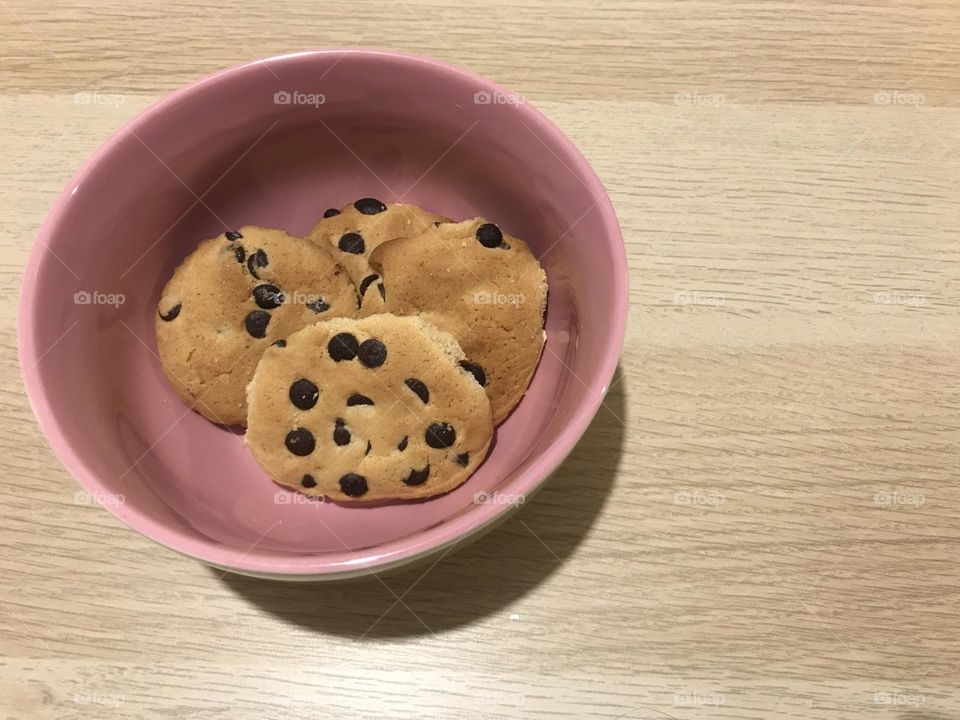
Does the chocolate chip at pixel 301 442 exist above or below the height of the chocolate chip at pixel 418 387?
below

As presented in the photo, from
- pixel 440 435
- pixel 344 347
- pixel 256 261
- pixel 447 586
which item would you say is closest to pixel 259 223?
pixel 256 261

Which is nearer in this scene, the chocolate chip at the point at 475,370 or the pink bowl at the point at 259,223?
the pink bowl at the point at 259,223

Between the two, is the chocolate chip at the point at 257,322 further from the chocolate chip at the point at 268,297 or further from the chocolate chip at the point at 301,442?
the chocolate chip at the point at 301,442

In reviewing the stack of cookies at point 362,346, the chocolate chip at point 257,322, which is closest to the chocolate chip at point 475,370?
the stack of cookies at point 362,346

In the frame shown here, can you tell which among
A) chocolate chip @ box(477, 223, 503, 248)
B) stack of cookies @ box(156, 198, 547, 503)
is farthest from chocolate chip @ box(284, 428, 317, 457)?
chocolate chip @ box(477, 223, 503, 248)

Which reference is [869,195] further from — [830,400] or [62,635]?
[62,635]

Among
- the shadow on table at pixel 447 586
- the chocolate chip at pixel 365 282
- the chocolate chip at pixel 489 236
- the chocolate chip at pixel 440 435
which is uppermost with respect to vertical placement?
the chocolate chip at pixel 489 236

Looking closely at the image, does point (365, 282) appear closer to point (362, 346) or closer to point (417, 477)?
point (362, 346)
